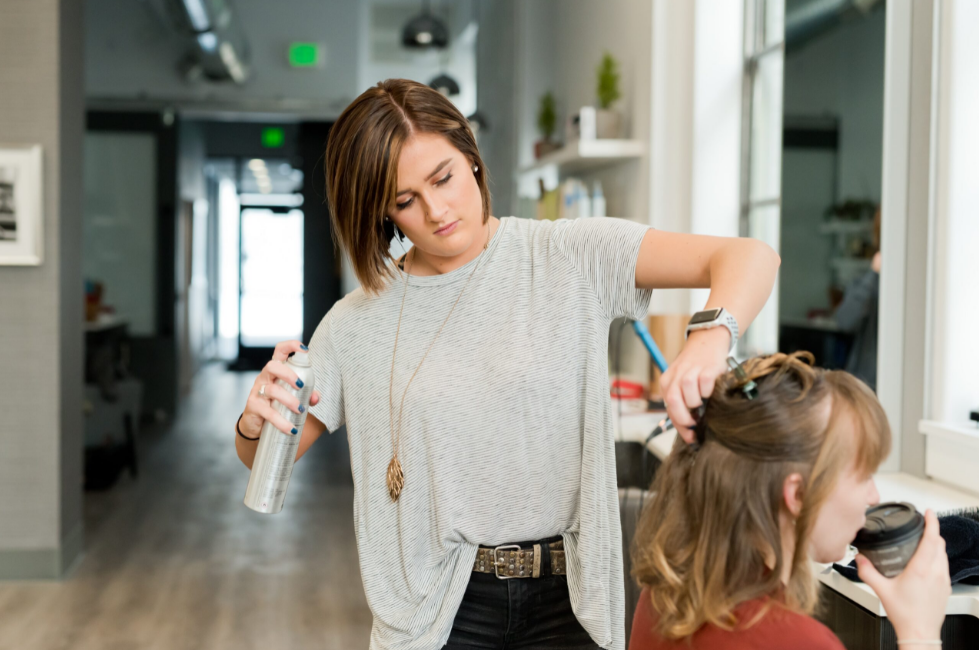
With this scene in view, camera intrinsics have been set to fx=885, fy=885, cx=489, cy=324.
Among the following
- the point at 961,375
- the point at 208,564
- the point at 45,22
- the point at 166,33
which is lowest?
the point at 208,564

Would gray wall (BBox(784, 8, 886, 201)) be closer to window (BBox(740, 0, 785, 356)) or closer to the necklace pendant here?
window (BBox(740, 0, 785, 356))

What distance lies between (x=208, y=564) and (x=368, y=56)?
5.57 meters

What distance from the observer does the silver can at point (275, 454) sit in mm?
1157

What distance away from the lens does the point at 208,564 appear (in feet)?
12.8

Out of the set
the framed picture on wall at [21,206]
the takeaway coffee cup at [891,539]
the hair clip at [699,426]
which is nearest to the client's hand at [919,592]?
the takeaway coffee cup at [891,539]

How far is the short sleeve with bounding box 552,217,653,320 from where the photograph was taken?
1206 millimetres

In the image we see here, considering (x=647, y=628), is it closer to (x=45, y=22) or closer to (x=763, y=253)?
(x=763, y=253)

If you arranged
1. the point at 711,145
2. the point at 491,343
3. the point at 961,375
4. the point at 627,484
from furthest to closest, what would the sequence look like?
1. the point at 711,145
2. the point at 627,484
3. the point at 961,375
4. the point at 491,343

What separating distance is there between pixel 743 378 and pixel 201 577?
3293mm

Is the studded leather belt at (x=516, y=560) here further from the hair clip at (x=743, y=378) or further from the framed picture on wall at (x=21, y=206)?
the framed picture on wall at (x=21, y=206)

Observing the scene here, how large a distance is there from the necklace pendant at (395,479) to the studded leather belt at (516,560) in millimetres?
138

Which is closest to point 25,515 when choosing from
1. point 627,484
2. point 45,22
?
point 45,22

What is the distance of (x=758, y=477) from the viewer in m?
1.01

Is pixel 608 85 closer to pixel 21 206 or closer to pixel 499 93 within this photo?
pixel 21 206
